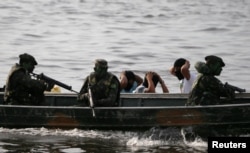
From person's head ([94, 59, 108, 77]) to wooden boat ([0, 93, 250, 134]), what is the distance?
76 cm

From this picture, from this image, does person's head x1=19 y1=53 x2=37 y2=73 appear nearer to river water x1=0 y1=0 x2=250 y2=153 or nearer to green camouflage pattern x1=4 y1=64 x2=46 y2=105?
green camouflage pattern x1=4 y1=64 x2=46 y2=105

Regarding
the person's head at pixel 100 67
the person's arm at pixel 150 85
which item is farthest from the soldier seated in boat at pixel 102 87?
Result: the person's arm at pixel 150 85

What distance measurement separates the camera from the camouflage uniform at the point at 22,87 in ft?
65.1

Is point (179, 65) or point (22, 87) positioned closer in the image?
point (22, 87)

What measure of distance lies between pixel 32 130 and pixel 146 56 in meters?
19.8

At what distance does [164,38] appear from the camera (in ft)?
152

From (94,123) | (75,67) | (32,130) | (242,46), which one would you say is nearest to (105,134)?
(94,123)

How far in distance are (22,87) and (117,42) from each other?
2503cm

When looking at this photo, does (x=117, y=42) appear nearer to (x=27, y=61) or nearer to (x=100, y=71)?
(x=27, y=61)

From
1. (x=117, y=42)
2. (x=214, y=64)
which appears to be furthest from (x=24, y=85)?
(x=117, y=42)

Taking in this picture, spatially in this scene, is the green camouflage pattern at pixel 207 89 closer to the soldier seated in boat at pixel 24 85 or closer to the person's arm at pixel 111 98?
the person's arm at pixel 111 98

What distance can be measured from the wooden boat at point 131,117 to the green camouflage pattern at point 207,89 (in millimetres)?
317

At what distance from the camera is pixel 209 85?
62.9 feet

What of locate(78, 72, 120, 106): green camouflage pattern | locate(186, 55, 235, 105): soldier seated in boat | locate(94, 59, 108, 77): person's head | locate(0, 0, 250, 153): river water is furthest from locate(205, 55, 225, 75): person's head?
locate(94, 59, 108, 77): person's head
